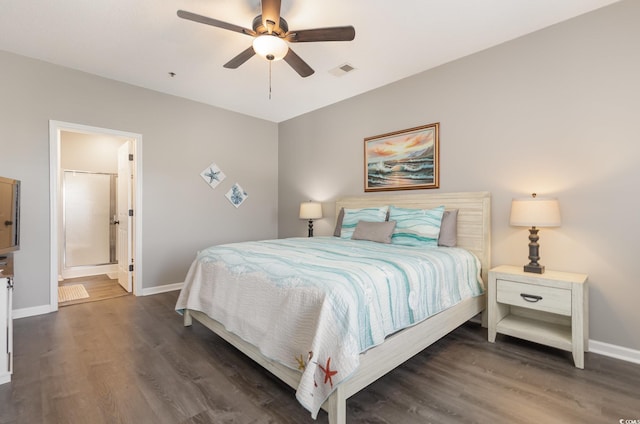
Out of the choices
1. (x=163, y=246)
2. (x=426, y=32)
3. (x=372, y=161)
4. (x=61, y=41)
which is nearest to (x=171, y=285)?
(x=163, y=246)

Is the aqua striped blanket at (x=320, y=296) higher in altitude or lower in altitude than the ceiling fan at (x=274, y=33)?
lower

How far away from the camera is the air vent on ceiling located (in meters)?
3.32

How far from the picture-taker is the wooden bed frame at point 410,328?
1579 millimetres

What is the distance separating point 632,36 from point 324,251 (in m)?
2.85

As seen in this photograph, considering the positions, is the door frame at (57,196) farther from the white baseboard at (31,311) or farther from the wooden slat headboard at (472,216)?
the wooden slat headboard at (472,216)

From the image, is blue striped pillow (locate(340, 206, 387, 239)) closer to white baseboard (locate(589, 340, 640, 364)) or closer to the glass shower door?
white baseboard (locate(589, 340, 640, 364))

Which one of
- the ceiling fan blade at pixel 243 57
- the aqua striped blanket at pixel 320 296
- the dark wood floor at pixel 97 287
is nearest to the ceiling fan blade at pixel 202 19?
the ceiling fan blade at pixel 243 57

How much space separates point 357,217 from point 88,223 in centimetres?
483

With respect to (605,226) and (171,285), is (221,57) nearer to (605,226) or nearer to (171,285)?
(171,285)

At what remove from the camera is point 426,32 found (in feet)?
8.78

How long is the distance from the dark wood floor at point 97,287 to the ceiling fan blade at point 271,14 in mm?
3737

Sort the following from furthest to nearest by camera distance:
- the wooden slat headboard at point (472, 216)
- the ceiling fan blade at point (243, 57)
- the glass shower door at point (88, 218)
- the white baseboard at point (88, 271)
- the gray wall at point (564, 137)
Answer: the glass shower door at point (88, 218)
the white baseboard at point (88, 271)
the wooden slat headboard at point (472, 216)
the ceiling fan blade at point (243, 57)
the gray wall at point (564, 137)

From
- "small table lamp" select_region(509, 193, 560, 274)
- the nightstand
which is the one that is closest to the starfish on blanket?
the nightstand

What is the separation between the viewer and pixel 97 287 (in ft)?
14.3
